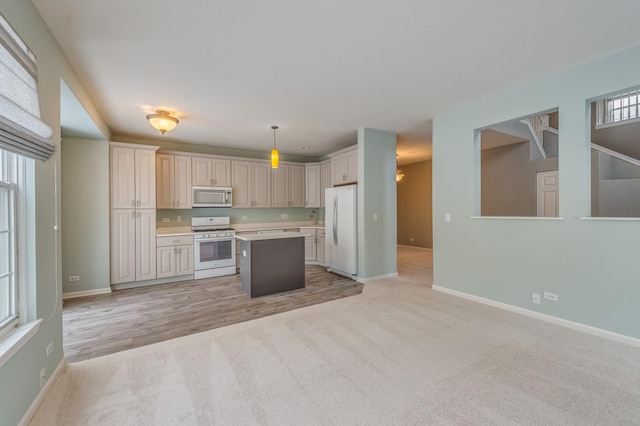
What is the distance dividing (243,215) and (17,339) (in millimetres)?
4839

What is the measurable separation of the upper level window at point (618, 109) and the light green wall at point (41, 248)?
293 inches

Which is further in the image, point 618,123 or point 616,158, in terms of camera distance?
point 616,158

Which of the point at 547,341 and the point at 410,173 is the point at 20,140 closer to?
the point at 547,341

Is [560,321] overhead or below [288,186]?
below

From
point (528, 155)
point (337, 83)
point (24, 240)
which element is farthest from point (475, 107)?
point (24, 240)

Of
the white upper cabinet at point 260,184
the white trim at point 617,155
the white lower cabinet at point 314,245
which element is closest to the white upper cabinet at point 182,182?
the white upper cabinet at point 260,184

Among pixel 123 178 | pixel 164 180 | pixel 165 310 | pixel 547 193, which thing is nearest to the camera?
pixel 165 310

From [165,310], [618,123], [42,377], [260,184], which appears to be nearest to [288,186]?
[260,184]

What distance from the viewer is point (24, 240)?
1.80 meters

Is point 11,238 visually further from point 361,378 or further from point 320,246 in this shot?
point 320,246

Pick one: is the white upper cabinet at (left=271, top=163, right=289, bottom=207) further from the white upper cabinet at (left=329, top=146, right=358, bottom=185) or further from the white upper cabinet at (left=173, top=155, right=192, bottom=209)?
the white upper cabinet at (left=173, top=155, right=192, bottom=209)

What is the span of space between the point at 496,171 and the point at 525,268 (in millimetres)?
4471

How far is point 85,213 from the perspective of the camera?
4.29 meters

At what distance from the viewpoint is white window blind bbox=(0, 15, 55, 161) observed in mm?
1333
